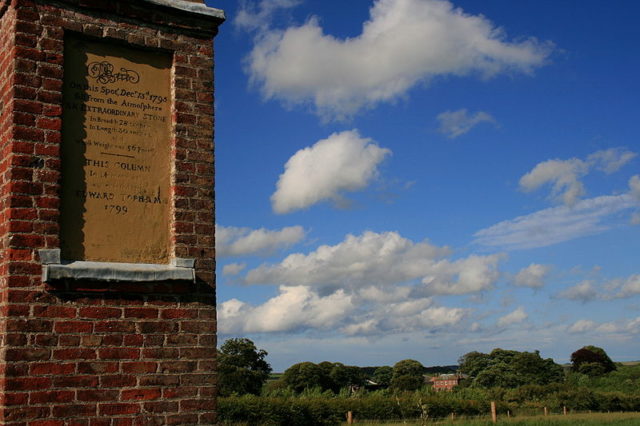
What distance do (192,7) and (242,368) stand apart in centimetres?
3748

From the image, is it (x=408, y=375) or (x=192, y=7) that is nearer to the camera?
(x=192, y=7)

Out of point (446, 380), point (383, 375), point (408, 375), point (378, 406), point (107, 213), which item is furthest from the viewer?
point (383, 375)

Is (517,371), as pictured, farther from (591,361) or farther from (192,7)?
(192,7)

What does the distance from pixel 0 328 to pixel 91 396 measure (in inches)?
28.8

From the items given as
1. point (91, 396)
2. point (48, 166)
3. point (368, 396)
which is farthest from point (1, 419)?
point (368, 396)

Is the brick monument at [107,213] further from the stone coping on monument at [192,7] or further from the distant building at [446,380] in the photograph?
the distant building at [446,380]

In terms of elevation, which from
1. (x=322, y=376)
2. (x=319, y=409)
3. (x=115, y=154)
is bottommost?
(x=319, y=409)

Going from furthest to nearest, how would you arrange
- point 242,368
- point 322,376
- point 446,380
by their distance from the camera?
1. point 446,380
2. point 322,376
3. point 242,368

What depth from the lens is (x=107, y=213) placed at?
447cm

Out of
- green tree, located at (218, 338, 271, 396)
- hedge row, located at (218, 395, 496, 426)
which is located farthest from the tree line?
hedge row, located at (218, 395, 496, 426)

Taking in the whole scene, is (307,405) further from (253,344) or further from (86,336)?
(86,336)

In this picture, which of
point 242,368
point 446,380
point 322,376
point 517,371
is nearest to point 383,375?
point 446,380

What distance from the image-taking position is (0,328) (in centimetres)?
398

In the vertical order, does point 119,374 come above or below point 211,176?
below
